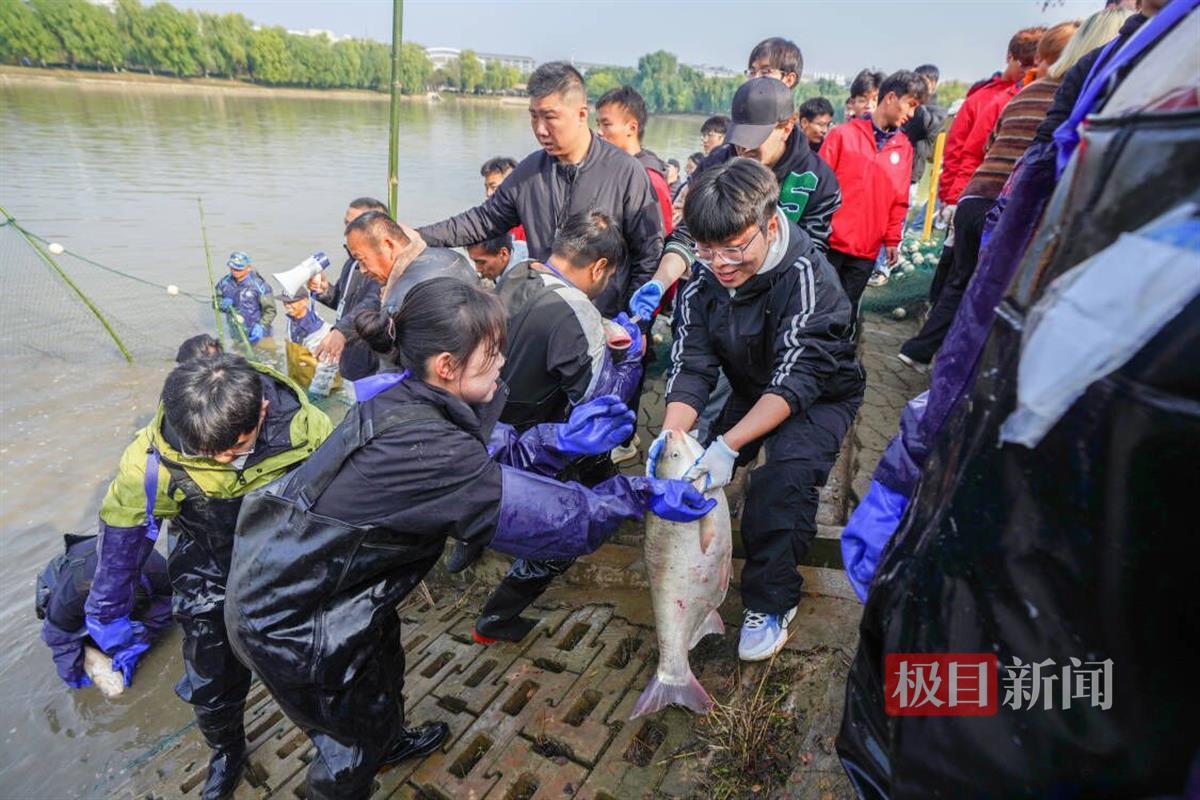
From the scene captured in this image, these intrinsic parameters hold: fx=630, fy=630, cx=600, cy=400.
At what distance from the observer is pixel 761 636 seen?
2686 millimetres

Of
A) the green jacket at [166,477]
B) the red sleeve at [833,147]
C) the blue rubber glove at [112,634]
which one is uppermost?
the red sleeve at [833,147]

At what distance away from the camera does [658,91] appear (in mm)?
99188

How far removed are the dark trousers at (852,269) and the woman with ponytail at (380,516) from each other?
3.26 metres

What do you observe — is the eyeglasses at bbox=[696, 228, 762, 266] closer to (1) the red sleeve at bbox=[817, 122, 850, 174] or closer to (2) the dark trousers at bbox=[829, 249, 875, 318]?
(2) the dark trousers at bbox=[829, 249, 875, 318]

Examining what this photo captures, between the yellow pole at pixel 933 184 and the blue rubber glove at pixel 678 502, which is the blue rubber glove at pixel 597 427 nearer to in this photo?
the blue rubber glove at pixel 678 502

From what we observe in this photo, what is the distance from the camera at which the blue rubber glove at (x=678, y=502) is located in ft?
7.74

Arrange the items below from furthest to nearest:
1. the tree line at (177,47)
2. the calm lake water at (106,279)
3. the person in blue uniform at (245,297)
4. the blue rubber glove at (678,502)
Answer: the tree line at (177,47) → the person in blue uniform at (245,297) → the calm lake water at (106,279) → the blue rubber glove at (678,502)

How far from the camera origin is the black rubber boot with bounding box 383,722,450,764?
107 inches

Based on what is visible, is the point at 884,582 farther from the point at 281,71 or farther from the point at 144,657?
the point at 281,71

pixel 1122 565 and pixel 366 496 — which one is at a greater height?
pixel 1122 565

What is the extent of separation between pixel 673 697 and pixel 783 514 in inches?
34.7

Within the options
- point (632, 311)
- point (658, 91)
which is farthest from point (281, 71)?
point (632, 311)

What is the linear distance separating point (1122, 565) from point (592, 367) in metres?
2.40

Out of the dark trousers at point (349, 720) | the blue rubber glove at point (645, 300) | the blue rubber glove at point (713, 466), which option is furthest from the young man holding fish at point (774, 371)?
the dark trousers at point (349, 720)
